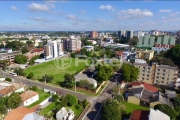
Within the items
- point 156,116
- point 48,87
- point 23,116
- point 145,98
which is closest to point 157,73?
point 145,98

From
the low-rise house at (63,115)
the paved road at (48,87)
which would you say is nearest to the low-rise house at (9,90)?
the paved road at (48,87)

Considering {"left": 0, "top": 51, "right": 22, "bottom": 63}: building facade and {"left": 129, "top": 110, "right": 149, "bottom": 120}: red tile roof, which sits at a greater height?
{"left": 0, "top": 51, "right": 22, "bottom": 63}: building facade

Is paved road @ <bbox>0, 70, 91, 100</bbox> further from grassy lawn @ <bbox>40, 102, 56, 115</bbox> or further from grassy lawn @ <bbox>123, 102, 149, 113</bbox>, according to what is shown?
grassy lawn @ <bbox>123, 102, 149, 113</bbox>

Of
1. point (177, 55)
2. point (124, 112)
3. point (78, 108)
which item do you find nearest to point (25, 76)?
point (78, 108)

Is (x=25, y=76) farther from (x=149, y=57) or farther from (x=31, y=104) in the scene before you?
(x=149, y=57)

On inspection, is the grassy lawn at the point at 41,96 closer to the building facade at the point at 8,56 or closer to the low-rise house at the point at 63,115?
the low-rise house at the point at 63,115

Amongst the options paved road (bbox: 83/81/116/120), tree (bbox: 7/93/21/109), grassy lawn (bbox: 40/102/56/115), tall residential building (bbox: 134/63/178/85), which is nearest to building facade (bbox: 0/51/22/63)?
tree (bbox: 7/93/21/109)

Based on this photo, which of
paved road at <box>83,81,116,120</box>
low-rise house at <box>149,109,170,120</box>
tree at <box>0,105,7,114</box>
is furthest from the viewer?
paved road at <box>83,81,116,120</box>

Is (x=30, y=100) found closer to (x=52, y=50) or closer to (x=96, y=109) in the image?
(x=96, y=109)

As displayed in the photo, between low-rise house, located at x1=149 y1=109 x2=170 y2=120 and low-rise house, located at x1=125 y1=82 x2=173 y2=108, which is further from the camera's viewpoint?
low-rise house, located at x1=125 y1=82 x2=173 y2=108

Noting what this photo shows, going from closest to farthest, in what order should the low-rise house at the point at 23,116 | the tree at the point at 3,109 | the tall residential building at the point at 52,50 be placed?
the low-rise house at the point at 23,116, the tree at the point at 3,109, the tall residential building at the point at 52,50
